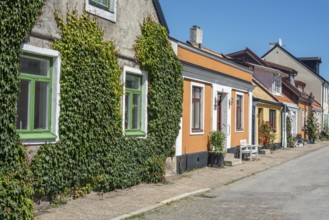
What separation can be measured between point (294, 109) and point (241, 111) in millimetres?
15705

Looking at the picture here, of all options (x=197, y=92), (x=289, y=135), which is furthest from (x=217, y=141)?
(x=289, y=135)

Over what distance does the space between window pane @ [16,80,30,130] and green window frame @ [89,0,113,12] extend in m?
2.88

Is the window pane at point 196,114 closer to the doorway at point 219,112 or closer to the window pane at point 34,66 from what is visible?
the doorway at point 219,112

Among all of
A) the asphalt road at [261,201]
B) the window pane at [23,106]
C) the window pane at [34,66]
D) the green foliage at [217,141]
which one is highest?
the window pane at [34,66]

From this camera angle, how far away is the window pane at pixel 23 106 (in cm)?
871

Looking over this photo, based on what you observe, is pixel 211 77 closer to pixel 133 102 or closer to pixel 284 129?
pixel 133 102

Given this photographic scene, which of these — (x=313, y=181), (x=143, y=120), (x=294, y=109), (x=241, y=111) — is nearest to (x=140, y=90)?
(x=143, y=120)

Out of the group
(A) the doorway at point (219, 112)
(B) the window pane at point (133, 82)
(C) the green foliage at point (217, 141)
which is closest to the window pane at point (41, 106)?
(B) the window pane at point (133, 82)

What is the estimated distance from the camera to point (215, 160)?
17.5 meters

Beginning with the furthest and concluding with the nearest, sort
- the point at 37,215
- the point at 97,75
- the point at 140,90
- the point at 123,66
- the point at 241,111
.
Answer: the point at 241,111, the point at 140,90, the point at 123,66, the point at 97,75, the point at 37,215

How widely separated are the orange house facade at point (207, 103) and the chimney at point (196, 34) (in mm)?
3872

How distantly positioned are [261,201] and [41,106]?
5.41m

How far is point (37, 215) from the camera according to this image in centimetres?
838

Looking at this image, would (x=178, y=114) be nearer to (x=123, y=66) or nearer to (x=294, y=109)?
(x=123, y=66)
